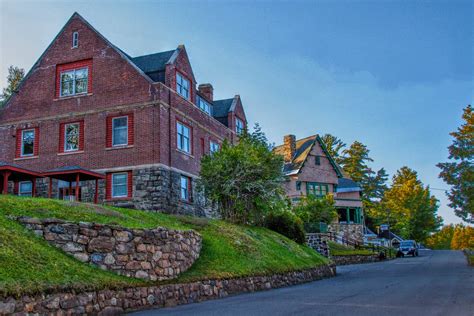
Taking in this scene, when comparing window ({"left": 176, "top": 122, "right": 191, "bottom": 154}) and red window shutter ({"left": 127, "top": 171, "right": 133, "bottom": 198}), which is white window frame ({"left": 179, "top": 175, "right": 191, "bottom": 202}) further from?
red window shutter ({"left": 127, "top": 171, "right": 133, "bottom": 198})

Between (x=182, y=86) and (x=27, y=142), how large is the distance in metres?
9.66

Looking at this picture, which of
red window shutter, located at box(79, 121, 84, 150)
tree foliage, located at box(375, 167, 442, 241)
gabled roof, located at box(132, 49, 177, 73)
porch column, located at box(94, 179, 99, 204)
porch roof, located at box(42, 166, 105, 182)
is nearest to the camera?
porch roof, located at box(42, 166, 105, 182)

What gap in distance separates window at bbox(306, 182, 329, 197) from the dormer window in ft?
90.2

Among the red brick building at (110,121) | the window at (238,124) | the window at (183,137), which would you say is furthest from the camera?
the window at (238,124)

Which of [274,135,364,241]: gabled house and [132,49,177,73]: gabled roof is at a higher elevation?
[132,49,177,73]: gabled roof

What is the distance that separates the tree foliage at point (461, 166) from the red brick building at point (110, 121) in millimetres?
15828

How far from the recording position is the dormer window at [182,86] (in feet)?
95.8

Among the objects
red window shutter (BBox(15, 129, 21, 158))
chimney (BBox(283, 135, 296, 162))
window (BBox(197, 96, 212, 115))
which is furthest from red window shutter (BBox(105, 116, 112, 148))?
chimney (BBox(283, 135, 296, 162))

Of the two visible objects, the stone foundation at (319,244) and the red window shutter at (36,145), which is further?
the stone foundation at (319,244)

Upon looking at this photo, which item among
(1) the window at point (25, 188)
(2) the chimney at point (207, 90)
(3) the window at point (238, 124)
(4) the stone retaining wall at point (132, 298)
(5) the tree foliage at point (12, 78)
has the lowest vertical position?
(4) the stone retaining wall at point (132, 298)

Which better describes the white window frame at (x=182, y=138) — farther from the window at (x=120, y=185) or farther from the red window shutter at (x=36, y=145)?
the red window shutter at (x=36, y=145)

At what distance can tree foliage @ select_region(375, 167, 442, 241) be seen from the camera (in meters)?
72.4

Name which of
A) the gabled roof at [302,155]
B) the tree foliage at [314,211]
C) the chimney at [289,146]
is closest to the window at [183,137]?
the tree foliage at [314,211]

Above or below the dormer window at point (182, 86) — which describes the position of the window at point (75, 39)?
above
